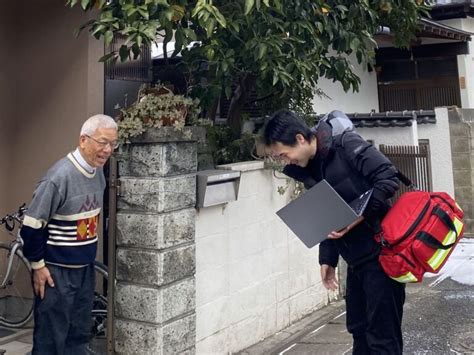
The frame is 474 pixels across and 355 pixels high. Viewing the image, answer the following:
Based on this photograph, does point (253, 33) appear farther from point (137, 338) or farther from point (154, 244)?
point (137, 338)

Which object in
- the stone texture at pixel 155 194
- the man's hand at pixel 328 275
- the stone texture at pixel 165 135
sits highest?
the stone texture at pixel 165 135

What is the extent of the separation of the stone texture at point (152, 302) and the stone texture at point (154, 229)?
0.33 metres

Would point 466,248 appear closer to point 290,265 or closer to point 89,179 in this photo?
point 290,265

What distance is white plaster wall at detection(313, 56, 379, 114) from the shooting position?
10150 millimetres

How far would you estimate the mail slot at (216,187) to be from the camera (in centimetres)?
429

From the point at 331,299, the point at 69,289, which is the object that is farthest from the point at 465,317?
the point at 69,289

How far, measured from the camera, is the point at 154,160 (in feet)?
13.0

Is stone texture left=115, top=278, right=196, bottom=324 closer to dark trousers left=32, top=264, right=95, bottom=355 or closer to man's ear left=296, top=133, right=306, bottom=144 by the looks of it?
dark trousers left=32, top=264, right=95, bottom=355

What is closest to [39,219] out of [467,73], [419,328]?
[419,328]

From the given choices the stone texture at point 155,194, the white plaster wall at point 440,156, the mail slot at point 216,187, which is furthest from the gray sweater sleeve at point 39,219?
the white plaster wall at point 440,156

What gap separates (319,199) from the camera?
3064 millimetres

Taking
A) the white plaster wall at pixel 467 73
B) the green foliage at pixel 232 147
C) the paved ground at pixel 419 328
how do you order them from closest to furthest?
the paved ground at pixel 419 328
the green foliage at pixel 232 147
the white plaster wall at pixel 467 73

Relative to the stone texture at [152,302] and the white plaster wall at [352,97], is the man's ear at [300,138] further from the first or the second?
the white plaster wall at [352,97]

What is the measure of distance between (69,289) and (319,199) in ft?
5.80
